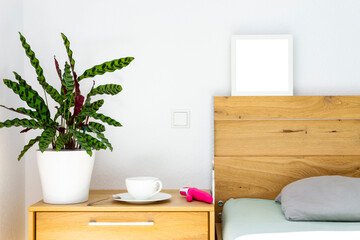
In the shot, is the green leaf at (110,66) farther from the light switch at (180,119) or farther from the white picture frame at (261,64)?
the white picture frame at (261,64)

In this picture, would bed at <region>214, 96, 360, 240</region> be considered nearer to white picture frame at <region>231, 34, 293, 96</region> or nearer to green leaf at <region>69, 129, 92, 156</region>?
white picture frame at <region>231, 34, 293, 96</region>

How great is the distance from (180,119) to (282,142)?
507 mm

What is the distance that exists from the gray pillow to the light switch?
2.05 feet

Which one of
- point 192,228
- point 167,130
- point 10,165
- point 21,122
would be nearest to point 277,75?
point 167,130

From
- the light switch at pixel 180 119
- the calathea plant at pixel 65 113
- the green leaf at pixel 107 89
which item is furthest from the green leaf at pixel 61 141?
the light switch at pixel 180 119

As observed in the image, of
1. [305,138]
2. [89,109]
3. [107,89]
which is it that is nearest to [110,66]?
[107,89]

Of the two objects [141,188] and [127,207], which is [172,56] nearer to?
[141,188]

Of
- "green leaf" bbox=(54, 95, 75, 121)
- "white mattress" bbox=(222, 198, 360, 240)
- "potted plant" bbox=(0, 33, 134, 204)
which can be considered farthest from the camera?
"green leaf" bbox=(54, 95, 75, 121)

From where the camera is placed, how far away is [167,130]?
2062mm

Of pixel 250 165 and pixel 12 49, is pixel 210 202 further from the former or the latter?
pixel 12 49

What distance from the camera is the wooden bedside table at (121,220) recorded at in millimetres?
1568

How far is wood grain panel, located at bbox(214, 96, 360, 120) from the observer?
6.42 ft

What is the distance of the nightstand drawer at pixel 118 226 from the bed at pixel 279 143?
1.33ft

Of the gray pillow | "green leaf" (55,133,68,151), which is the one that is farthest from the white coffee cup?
the gray pillow
